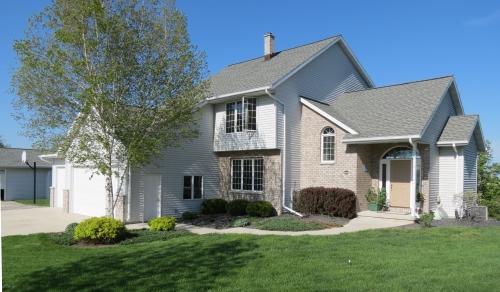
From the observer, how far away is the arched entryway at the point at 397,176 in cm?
1836

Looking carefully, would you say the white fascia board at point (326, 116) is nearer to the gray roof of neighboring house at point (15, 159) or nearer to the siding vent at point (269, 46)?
the siding vent at point (269, 46)

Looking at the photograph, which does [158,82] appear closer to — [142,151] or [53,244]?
[142,151]

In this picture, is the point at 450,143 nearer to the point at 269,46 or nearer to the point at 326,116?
the point at 326,116

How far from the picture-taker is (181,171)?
20016 millimetres

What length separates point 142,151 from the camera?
14.3 m

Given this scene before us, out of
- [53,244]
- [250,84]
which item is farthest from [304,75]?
[53,244]

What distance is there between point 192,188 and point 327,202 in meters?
6.60

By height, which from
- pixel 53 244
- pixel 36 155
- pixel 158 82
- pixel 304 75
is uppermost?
pixel 304 75

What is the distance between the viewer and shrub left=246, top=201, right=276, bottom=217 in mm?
18188

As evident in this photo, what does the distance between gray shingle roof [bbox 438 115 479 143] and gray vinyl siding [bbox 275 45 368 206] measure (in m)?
5.97

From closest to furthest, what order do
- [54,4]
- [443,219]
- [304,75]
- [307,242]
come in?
[307,242]
[54,4]
[443,219]
[304,75]

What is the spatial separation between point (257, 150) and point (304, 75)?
14.4 ft

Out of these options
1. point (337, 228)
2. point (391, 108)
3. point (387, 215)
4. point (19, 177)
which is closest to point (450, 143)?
point (391, 108)

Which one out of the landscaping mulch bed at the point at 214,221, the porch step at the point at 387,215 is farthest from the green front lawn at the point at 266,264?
the landscaping mulch bed at the point at 214,221
